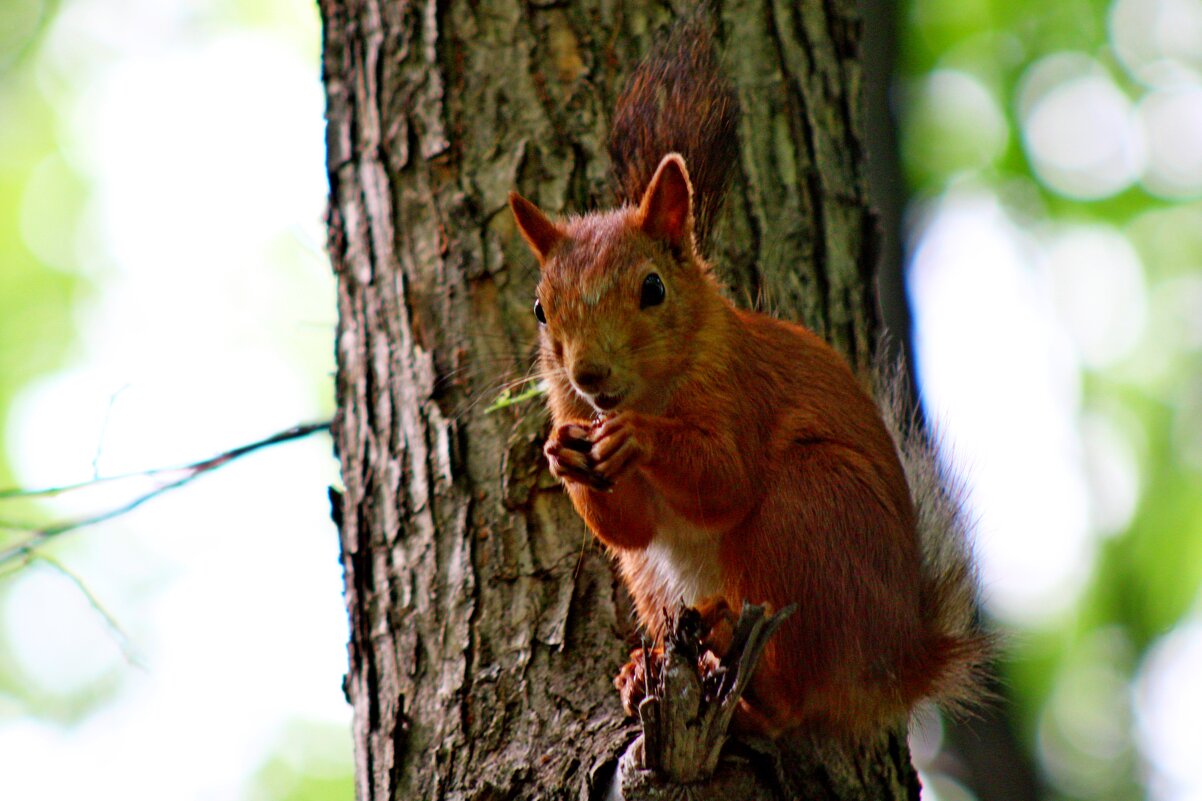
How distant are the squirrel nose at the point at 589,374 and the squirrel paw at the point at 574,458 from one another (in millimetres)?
134

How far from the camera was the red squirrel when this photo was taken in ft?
7.61

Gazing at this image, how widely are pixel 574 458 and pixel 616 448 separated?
0.27 ft

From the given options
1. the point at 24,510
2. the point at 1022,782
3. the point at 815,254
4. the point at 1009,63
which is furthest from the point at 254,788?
the point at 1009,63

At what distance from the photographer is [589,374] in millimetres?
2311

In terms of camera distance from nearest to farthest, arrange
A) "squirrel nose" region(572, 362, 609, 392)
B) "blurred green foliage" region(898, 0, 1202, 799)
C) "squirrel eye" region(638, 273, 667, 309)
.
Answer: "squirrel nose" region(572, 362, 609, 392) < "squirrel eye" region(638, 273, 667, 309) < "blurred green foliage" region(898, 0, 1202, 799)

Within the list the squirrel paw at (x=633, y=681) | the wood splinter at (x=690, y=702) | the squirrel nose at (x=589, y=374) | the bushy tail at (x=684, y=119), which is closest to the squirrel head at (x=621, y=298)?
the squirrel nose at (x=589, y=374)

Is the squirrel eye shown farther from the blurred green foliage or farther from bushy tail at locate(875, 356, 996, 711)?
the blurred green foliage

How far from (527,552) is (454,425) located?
1.24 feet

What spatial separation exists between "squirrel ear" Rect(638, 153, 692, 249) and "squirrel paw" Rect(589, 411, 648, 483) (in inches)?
21.4

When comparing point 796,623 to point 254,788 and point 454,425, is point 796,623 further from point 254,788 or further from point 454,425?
point 254,788

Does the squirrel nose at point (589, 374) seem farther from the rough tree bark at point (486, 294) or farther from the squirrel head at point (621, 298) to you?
the rough tree bark at point (486, 294)

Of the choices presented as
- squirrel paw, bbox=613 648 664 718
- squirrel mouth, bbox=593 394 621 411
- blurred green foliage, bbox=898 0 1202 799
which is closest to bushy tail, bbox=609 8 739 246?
squirrel mouth, bbox=593 394 621 411

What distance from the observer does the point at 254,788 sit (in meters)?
7.15

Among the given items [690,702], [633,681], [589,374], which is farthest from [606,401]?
[690,702]
